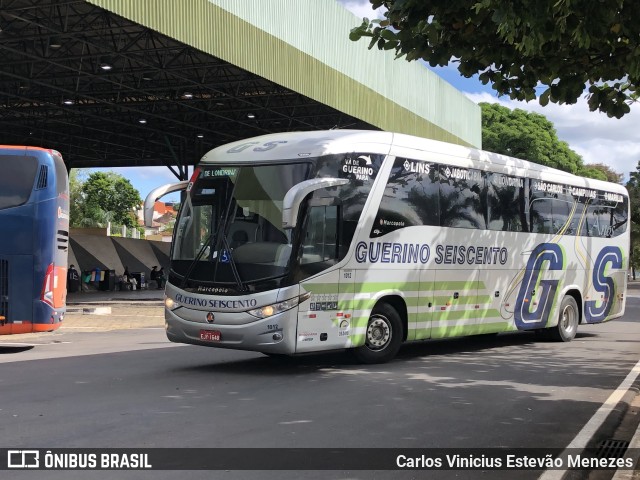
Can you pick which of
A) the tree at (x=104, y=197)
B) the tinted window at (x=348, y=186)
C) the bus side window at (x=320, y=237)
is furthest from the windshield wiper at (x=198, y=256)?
the tree at (x=104, y=197)

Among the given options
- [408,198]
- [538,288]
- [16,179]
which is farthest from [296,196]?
[538,288]

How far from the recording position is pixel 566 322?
15.9m

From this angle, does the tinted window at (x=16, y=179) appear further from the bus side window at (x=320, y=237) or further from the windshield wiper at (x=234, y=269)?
the bus side window at (x=320, y=237)

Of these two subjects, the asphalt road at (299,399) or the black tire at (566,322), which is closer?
the asphalt road at (299,399)

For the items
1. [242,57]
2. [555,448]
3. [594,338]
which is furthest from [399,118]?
[555,448]

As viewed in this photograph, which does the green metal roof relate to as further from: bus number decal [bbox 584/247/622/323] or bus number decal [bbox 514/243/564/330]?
bus number decal [bbox 584/247/622/323]

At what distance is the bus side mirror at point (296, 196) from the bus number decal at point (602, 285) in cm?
866

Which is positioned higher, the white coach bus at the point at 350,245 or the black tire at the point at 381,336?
the white coach bus at the point at 350,245

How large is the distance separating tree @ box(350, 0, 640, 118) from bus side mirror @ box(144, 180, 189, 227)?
5338 millimetres

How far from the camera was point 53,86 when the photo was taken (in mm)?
28281

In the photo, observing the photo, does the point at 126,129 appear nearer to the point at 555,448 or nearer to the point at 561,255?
the point at 561,255

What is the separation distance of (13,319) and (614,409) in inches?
422

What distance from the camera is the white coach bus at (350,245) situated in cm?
1012

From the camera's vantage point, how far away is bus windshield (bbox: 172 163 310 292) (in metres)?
10.1
